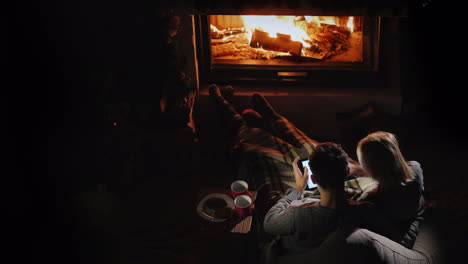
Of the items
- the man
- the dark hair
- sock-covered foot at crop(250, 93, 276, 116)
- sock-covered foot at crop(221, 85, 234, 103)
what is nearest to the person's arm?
the man

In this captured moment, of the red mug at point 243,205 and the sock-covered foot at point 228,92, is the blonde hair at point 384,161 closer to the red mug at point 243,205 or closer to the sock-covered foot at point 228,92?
the red mug at point 243,205

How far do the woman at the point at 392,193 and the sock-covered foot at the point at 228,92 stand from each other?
170cm

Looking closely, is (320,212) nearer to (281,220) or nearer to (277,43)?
(281,220)

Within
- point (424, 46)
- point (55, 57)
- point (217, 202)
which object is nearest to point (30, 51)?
point (55, 57)

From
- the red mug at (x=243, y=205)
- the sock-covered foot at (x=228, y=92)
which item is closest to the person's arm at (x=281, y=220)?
the red mug at (x=243, y=205)

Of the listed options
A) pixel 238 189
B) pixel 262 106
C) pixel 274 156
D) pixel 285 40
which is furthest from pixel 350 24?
pixel 238 189

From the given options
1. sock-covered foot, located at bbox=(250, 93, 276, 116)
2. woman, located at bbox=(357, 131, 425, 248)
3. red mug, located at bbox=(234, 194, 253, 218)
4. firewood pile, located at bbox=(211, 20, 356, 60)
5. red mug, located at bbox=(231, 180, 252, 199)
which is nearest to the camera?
woman, located at bbox=(357, 131, 425, 248)

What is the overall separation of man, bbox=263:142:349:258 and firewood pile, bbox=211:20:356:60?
1902 mm

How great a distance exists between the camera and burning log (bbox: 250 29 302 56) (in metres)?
3.48

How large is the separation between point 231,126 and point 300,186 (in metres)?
1.18

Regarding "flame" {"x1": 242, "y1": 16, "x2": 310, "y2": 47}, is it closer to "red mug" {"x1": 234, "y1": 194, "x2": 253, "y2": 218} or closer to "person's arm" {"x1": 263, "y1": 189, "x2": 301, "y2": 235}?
Answer: "red mug" {"x1": 234, "y1": 194, "x2": 253, "y2": 218}

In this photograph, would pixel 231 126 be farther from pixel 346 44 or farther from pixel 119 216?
pixel 346 44

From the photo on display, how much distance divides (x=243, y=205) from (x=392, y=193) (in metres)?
0.88

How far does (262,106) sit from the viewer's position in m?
3.12
